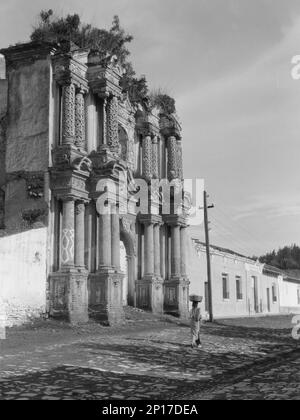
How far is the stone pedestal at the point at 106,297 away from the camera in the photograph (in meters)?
17.2

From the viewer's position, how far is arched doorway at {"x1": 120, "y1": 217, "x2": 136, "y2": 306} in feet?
70.6

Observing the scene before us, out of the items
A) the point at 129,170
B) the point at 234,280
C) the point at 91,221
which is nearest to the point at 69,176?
Result: the point at 91,221

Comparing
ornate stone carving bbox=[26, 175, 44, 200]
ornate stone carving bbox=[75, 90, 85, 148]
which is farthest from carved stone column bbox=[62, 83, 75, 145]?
ornate stone carving bbox=[26, 175, 44, 200]

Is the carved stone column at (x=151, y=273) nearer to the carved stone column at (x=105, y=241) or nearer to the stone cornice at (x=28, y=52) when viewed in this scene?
the carved stone column at (x=105, y=241)

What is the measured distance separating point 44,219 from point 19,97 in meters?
3.96

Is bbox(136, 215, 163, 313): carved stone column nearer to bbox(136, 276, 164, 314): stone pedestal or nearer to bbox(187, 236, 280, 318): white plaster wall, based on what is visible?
bbox(136, 276, 164, 314): stone pedestal

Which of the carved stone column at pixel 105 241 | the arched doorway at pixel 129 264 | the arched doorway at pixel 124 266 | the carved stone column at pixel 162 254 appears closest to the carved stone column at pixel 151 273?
the arched doorway at pixel 129 264

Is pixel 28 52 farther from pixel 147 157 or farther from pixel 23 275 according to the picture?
pixel 147 157

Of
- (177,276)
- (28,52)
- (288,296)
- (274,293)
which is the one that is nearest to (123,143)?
(28,52)

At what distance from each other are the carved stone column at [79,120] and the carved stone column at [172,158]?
21.9 ft

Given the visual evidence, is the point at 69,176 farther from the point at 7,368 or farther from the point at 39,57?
the point at 7,368

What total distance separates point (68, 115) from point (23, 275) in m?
5.11

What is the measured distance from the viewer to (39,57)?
17469 mm

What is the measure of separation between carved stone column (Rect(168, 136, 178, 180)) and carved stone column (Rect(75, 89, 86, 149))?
668cm
